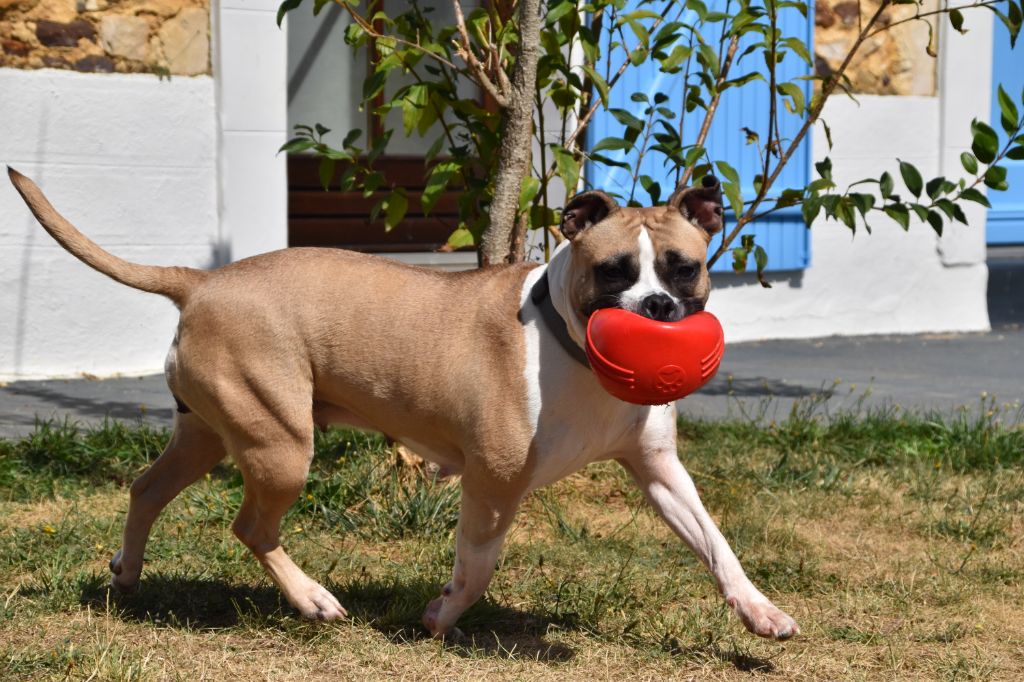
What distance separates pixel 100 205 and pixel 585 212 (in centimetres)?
525

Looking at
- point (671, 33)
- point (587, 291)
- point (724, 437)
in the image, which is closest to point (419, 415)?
point (587, 291)

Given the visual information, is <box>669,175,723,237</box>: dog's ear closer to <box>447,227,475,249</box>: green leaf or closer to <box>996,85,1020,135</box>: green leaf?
<box>996,85,1020,135</box>: green leaf

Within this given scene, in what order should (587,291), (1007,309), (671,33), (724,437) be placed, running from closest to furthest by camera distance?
(587,291)
(671,33)
(724,437)
(1007,309)

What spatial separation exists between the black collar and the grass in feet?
2.88

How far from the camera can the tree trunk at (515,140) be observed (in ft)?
16.3

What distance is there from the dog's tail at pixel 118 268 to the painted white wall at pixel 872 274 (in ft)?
21.8

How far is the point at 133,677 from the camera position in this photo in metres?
3.46

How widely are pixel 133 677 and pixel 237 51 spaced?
5.62m

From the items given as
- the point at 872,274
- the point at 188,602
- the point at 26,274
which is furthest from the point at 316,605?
the point at 872,274

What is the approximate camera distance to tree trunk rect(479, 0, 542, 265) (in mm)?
4980

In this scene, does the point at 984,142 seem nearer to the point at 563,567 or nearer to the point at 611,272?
the point at 611,272

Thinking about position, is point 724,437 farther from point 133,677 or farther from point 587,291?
point 133,677

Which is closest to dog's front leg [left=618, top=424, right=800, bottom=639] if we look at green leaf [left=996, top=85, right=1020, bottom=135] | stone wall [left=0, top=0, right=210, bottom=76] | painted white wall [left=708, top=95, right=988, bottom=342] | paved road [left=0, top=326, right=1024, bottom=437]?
green leaf [left=996, top=85, right=1020, bottom=135]

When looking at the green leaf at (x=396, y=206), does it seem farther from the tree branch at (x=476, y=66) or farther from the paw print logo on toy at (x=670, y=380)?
the paw print logo on toy at (x=670, y=380)
